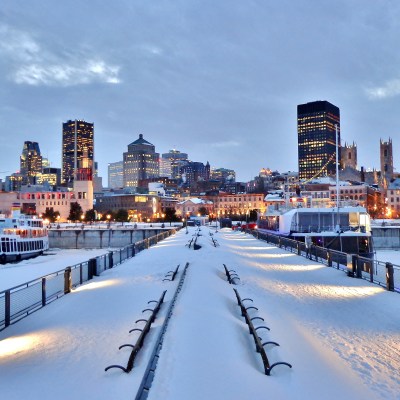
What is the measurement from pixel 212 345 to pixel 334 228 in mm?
39722

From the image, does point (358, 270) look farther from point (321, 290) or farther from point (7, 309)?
point (7, 309)

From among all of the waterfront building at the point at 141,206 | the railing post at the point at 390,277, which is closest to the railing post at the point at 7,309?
the railing post at the point at 390,277

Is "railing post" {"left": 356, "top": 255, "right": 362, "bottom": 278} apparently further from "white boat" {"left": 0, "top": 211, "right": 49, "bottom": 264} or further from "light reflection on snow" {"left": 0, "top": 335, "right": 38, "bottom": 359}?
"white boat" {"left": 0, "top": 211, "right": 49, "bottom": 264}

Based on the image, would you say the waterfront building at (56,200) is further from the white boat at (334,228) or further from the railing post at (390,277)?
the railing post at (390,277)

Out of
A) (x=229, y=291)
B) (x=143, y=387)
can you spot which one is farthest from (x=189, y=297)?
(x=143, y=387)

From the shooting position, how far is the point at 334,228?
47469mm

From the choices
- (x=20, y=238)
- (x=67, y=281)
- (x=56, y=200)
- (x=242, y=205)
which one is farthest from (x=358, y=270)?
(x=242, y=205)

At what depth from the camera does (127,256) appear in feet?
115

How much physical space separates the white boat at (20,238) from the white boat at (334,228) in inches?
1733

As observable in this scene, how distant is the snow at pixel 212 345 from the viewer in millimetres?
8617

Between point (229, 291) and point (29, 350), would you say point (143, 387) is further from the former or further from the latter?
point (229, 291)

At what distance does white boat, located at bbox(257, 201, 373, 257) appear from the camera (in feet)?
146

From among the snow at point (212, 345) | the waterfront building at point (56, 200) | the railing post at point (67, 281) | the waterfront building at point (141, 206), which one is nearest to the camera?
the snow at point (212, 345)

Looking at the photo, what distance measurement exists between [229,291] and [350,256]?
9.72 metres
